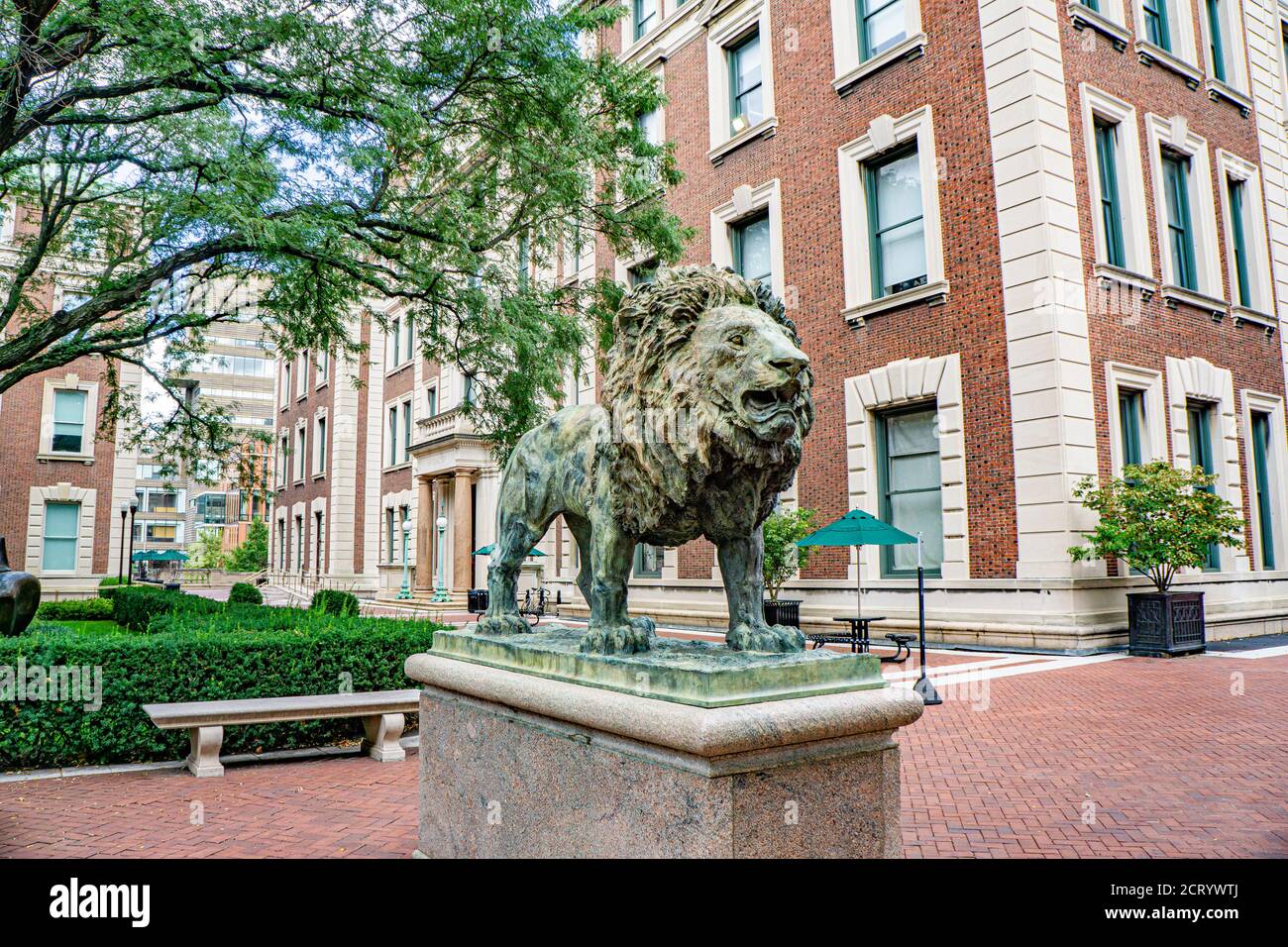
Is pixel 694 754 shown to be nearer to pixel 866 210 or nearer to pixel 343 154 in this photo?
pixel 343 154

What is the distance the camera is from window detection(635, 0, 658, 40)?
23.0 meters

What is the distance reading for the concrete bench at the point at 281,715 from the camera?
21.7 feet

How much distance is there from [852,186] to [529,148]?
8.34m

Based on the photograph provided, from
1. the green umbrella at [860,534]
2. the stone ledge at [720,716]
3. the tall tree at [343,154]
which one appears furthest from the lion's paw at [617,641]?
the green umbrella at [860,534]

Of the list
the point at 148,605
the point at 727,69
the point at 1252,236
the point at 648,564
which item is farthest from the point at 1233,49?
the point at 148,605

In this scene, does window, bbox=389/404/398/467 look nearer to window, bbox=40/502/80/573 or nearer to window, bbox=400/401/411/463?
window, bbox=400/401/411/463

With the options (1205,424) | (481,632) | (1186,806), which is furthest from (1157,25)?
(481,632)

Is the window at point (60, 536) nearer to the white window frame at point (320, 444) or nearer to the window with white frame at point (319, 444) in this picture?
the white window frame at point (320, 444)

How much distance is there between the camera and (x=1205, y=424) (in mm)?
16562

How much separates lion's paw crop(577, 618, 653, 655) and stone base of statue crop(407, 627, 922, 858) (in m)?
0.07

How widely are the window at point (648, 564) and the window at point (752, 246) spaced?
24.0 feet

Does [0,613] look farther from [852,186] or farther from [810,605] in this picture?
[852,186]

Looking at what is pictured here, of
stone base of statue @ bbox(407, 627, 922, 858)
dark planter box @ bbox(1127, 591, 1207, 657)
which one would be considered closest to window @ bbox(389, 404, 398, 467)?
dark planter box @ bbox(1127, 591, 1207, 657)

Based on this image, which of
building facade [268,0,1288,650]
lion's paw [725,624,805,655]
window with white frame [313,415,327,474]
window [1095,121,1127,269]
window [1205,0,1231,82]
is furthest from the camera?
window with white frame [313,415,327,474]
